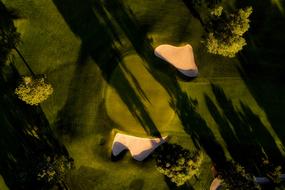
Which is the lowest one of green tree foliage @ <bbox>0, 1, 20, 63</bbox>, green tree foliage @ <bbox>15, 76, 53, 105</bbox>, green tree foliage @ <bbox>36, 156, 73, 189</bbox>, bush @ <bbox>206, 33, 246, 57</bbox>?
green tree foliage @ <bbox>36, 156, 73, 189</bbox>

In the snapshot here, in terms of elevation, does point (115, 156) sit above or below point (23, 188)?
below

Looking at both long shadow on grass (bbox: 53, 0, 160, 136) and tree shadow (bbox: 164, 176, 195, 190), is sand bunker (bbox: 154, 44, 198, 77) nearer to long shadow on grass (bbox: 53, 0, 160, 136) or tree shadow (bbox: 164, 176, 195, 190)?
long shadow on grass (bbox: 53, 0, 160, 136)

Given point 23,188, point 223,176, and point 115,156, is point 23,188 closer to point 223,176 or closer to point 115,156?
point 115,156

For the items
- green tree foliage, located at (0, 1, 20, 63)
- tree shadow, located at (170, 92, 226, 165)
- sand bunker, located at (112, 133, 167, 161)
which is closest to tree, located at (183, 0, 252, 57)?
tree shadow, located at (170, 92, 226, 165)

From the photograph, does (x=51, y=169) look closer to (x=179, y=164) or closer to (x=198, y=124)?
(x=179, y=164)

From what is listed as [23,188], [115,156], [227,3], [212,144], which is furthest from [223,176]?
[23,188]
